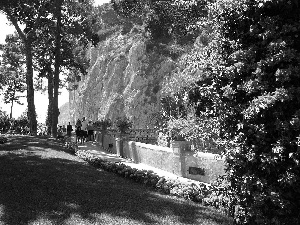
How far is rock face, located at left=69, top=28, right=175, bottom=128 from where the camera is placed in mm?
63531

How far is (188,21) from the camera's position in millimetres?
14672

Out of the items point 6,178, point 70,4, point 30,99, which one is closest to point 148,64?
point 70,4

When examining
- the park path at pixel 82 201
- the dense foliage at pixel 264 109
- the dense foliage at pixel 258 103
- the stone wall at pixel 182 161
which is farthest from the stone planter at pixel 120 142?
the dense foliage at pixel 264 109

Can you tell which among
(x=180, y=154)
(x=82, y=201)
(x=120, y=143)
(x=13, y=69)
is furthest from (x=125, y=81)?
(x=82, y=201)

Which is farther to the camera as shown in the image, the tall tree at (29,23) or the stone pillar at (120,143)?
the tall tree at (29,23)

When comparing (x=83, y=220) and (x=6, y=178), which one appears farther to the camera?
(x=6, y=178)

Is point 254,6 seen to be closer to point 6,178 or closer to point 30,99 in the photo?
point 6,178

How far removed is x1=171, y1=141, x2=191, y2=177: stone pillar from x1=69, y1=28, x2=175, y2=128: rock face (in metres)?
40.1

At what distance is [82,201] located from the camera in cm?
837

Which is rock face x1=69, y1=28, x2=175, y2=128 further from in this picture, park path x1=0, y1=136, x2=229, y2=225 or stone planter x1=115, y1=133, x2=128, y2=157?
park path x1=0, y1=136, x2=229, y2=225

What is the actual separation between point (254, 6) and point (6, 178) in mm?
8889

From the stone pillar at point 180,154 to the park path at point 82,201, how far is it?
8.29 feet

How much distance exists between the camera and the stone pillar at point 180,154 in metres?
13.1

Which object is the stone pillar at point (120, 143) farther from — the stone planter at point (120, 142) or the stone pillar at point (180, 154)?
the stone pillar at point (180, 154)
